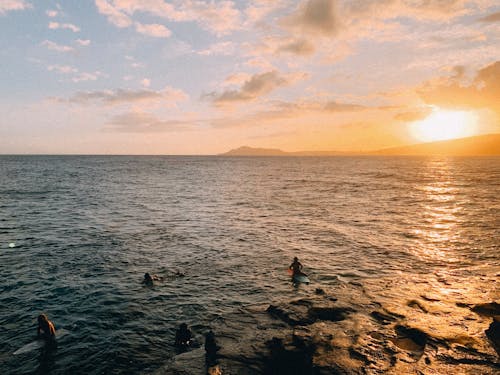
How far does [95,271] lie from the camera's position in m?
27.7

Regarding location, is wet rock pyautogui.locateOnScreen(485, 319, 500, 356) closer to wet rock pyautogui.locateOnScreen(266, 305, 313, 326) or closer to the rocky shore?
the rocky shore

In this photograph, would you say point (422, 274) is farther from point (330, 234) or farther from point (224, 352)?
point (224, 352)

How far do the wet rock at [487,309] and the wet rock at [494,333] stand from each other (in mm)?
2490

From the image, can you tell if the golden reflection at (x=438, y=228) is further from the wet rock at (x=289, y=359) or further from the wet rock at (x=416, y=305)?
the wet rock at (x=289, y=359)

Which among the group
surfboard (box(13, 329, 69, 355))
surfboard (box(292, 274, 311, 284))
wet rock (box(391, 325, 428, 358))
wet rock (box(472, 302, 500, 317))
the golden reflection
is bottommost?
the golden reflection

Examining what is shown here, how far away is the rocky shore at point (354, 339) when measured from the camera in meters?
14.4

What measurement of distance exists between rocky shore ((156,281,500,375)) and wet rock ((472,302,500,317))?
2.0 inches

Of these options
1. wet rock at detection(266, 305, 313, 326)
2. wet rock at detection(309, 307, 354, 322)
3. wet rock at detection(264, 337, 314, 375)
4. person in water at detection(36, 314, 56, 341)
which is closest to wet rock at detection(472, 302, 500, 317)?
wet rock at detection(309, 307, 354, 322)

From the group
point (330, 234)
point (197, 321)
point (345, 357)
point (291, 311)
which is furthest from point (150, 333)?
point (330, 234)

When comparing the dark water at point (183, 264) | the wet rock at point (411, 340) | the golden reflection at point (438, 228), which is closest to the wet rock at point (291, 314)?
the dark water at point (183, 264)

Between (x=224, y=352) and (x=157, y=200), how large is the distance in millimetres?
57674

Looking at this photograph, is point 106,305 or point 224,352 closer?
point 224,352

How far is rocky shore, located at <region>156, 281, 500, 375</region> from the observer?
14.4 metres

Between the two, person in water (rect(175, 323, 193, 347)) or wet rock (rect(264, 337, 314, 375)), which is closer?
wet rock (rect(264, 337, 314, 375))
